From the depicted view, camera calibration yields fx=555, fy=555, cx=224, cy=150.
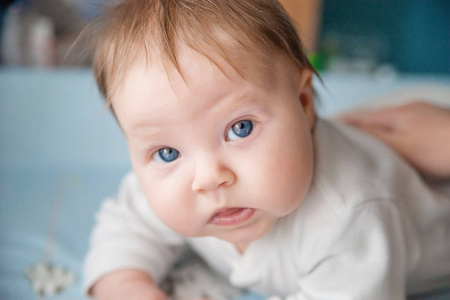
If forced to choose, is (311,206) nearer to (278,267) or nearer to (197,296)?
(278,267)

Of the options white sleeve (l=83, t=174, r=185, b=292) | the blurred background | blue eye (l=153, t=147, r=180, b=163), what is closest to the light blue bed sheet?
white sleeve (l=83, t=174, r=185, b=292)

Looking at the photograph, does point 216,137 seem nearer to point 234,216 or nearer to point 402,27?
point 234,216

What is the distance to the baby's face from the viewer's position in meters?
0.53

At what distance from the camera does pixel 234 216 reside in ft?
1.90

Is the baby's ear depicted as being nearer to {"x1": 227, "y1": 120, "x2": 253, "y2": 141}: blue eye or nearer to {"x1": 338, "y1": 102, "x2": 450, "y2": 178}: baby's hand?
{"x1": 227, "y1": 120, "x2": 253, "y2": 141}: blue eye

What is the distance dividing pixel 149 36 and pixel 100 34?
5.3 inches

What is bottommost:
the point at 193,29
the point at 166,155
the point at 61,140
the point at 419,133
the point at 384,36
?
the point at 384,36

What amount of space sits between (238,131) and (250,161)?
32 millimetres

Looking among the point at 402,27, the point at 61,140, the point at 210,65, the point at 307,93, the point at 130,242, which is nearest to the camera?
the point at 210,65

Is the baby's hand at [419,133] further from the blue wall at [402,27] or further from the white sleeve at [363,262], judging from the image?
the blue wall at [402,27]

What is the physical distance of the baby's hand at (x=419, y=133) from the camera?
2.63ft

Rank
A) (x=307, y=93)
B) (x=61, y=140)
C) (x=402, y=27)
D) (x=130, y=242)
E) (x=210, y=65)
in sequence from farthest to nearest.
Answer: (x=402, y=27), (x=61, y=140), (x=130, y=242), (x=307, y=93), (x=210, y=65)

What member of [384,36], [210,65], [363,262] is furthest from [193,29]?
[384,36]

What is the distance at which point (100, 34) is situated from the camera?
0.65 meters
